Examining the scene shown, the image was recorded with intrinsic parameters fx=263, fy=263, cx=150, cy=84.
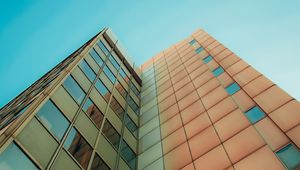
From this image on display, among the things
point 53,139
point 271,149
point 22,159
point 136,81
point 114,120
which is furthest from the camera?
point 136,81

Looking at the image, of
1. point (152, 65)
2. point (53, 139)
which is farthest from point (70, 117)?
A: point (152, 65)

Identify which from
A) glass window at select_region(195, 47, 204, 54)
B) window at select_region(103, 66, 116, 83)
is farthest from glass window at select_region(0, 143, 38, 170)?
glass window at select_region(195, 47, 204, 54)

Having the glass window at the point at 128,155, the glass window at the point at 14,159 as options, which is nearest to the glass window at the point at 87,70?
the glass window at the point at 128,155

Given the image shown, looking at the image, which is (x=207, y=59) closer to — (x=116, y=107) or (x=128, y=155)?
(x=116, y=107)

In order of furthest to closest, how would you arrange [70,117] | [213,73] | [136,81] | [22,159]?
[136,81], [213,73], [70,117], [22,159]

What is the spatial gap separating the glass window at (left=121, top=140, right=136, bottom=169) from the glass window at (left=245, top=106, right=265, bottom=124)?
777 centimetres

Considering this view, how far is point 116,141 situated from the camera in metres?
17.5

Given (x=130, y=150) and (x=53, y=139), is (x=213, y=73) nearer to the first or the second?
(x=130, y=150)

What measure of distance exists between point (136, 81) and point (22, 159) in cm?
2089

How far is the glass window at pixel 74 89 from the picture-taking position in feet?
53.2

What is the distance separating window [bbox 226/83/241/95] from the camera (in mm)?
16784

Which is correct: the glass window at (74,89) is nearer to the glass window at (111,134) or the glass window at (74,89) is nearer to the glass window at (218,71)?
the glass window at (111,134)

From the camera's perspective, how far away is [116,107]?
68.9 feet

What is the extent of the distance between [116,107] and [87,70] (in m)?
3.69
